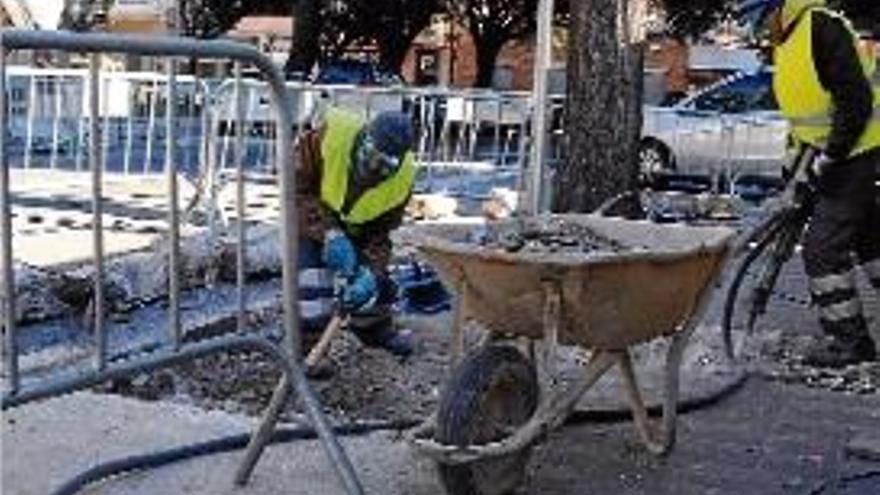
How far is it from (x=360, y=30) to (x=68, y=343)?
3874cm

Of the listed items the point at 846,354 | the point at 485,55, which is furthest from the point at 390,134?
the point at 485,55

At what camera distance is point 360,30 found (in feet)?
151

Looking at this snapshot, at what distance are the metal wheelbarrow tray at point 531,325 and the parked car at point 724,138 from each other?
1190 centimetres

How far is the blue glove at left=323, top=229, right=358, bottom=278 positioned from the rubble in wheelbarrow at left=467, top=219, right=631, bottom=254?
3.89 ft

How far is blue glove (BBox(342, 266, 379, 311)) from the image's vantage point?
7.09 m

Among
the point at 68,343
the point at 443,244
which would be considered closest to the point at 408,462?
the point at 443,244

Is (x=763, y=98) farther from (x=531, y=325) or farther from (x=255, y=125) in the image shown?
(x=531, y=325)

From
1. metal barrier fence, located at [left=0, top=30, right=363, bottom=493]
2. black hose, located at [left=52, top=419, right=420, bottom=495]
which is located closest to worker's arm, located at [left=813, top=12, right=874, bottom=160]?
black hose, located at [left=52, top=419, right=420, bottom=495]

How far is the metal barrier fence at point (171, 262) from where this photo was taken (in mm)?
3928

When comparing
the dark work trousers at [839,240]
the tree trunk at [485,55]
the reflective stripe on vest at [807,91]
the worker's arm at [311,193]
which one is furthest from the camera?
the tree trunk at [485,55]

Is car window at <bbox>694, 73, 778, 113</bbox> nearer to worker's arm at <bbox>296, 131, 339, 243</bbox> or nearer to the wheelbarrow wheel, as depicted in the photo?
worker's arm at <bbox>296, 131, 339, 243</bbox>

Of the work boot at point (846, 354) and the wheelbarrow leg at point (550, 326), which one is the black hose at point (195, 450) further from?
the work boot at point (846, 354)

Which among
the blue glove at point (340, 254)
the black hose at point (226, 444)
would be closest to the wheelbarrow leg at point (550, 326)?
the black hose at point (226, 444)

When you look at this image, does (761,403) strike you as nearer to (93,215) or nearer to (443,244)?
(443,244)
